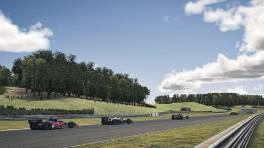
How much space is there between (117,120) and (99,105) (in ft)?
244

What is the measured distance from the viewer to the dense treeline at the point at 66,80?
117938mm

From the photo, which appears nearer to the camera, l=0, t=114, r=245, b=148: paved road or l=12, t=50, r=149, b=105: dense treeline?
l=0, t=114, r=245, b=148: paved road

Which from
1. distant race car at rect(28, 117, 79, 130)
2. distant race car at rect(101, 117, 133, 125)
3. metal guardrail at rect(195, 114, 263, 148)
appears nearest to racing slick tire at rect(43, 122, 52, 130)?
distant race car at rect(28, 117, 79, 130)

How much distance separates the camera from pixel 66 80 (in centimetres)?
13600

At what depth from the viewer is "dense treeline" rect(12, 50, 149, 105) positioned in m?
118

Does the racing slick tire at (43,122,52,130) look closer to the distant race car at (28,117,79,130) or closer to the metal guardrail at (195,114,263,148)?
the distant race car at (28,117,79,130)

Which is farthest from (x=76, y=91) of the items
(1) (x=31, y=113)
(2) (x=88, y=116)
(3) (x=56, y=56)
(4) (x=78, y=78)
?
(1) (x=31, y=113)

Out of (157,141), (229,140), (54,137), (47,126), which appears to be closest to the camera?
(229,140)

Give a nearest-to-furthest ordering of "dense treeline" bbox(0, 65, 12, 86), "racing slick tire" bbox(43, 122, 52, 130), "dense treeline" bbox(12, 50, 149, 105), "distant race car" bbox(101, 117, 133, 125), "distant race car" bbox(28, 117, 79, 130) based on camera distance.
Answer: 1. "distant race car" bbox(28, 117, 79, 130)
2. "racing slick tire" bbox(43, 122, 52, 130)
3. "distant race car" bbox(101, 117, 133, 125)
4. "dense treeline" bbox(12, 50, 149, 105)
5. "dense treeline" bbox(0, 65, 12, 86)

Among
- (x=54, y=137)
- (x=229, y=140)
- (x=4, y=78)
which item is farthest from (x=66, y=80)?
(x=229, y=140)

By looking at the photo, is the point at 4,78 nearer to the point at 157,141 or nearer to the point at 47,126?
the point at 47,126

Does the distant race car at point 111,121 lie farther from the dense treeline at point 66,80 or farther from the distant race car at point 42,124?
the dense treeline at point 66,80

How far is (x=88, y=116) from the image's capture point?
5903cm

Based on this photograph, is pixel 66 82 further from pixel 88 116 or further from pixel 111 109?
pixel 88 116
